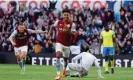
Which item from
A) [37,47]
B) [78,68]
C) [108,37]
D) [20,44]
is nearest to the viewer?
[78,68]

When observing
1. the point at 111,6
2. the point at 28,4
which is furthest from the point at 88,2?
the point at 28,4

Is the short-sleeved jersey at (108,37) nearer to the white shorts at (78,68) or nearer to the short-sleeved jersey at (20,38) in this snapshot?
the short-sleeved jersey at (20,38)

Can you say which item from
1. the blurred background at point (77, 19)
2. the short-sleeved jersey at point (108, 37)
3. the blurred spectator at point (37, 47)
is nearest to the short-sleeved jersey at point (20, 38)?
the short-sleeved jersey at point (108, 37)

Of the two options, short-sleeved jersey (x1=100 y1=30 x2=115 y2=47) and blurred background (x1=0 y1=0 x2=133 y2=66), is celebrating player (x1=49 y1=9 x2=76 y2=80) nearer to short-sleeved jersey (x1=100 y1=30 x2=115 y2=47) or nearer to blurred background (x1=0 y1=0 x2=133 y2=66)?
short-sleeved jersey (x1=100 y1=30 x2=115 y2=47)

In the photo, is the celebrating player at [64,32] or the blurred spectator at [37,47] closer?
the celebrating player at [64,32]

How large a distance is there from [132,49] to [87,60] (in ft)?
46.9

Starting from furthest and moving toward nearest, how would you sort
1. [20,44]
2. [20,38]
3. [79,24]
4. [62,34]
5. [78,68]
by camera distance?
[79,24] → [20,44] → [20,38] → [78,68] → [62,34]

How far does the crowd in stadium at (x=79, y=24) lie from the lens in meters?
34.7

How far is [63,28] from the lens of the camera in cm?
2045

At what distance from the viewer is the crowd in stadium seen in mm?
34719

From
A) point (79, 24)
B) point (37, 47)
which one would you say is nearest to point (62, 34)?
point (79, 24)

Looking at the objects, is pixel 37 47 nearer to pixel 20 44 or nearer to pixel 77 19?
pixel 77 19

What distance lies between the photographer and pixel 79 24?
35312 millimetres

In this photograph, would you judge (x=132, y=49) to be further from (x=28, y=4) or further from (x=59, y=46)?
(x=59, y=46)
